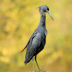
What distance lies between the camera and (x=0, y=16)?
2.79 meters

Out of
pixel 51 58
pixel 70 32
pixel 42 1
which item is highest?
pixel 42 1

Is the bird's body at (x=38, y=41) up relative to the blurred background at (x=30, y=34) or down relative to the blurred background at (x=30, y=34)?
down

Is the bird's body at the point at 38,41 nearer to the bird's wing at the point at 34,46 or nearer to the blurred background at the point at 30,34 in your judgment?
the bird's wing at the point at 34,46

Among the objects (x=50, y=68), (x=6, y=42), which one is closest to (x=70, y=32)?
(x=50, y=68)

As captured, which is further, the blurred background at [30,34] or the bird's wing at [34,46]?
the blurred background at [30,34]

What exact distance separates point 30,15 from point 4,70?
1159mm

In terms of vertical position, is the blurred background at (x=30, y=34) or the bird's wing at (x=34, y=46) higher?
the blurred background at (x=30, y=34)

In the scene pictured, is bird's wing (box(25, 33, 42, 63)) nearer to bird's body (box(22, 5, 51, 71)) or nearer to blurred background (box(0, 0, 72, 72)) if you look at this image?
bird's body (box(22, 5, 51, 71))

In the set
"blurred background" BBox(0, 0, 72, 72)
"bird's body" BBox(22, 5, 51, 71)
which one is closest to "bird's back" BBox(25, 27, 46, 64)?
"bird's body" BBox(22, 5, 51, 71)

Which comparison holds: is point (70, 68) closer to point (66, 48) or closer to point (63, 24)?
point (66, 48)

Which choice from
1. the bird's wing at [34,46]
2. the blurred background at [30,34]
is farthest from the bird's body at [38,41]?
the blurred background at [30,34]

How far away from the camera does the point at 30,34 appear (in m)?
2.70

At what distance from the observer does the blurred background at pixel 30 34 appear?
2.62 meters

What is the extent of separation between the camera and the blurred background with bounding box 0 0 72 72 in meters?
2.62
